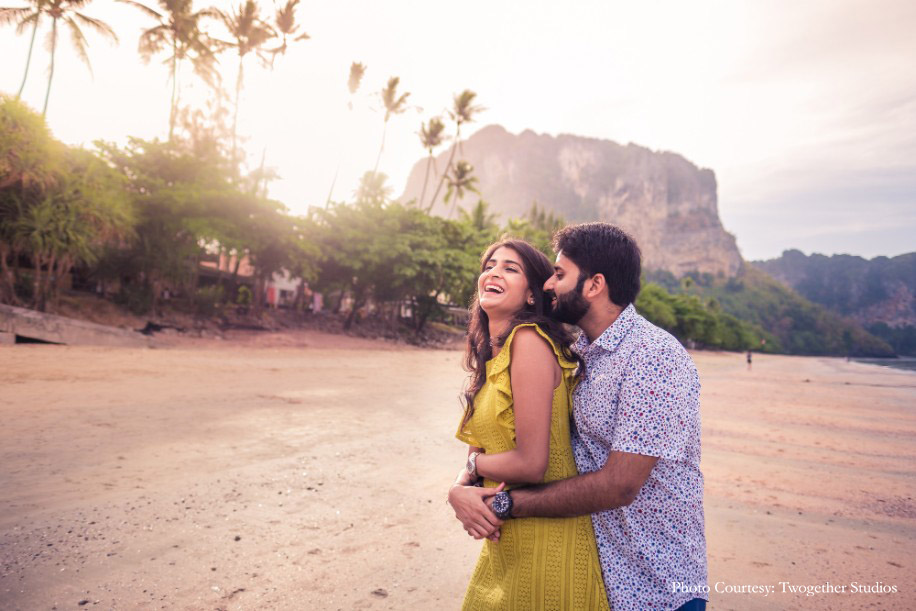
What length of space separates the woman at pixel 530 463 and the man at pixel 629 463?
51 millimetres

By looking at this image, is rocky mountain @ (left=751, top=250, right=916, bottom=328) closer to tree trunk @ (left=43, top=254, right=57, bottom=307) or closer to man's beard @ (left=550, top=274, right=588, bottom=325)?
tree trunk @ (left=43, top=254, right=57, bottom=307)

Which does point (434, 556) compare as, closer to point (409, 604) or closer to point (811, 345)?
point (409, 604)

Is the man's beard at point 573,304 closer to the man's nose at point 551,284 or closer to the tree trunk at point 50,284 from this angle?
the man's nose at point 551,284

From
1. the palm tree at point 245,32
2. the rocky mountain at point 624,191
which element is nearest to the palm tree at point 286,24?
the palm tree at point 245,32

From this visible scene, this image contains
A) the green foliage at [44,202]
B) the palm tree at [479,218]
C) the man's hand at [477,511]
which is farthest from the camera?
the palm tree at [479,218]

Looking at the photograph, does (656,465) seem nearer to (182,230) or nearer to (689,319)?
(182,230)

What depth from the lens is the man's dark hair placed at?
62.9 inches

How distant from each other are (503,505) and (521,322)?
0.62 meters

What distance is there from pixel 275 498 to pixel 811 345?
138 metres

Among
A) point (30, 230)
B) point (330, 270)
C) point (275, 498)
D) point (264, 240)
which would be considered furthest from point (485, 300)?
point (330, 270)

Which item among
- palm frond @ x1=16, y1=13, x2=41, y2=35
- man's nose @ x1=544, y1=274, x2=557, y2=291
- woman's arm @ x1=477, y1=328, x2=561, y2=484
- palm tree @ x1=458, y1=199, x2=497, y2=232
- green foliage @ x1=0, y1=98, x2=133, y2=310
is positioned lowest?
woman's arm @ x1=477, y1=328, x2=561, y2=484

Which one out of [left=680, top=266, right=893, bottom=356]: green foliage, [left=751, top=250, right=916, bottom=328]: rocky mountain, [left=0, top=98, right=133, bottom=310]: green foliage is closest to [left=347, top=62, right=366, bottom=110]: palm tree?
[left=0, top=98, right=133, bottom=310]: green foliage

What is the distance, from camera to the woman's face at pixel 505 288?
6.09ft

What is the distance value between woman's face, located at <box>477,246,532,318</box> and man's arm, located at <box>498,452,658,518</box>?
69 centimetres
